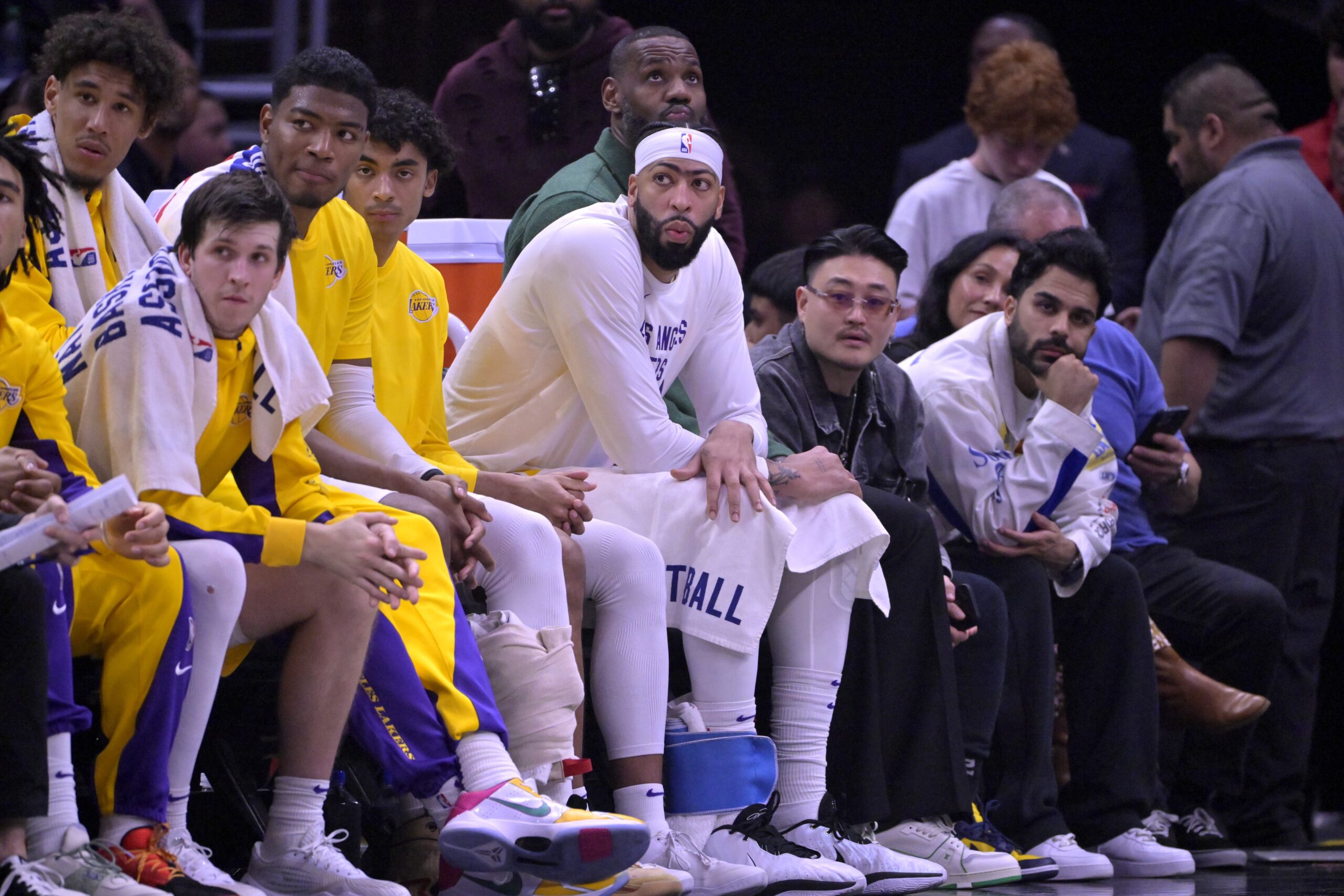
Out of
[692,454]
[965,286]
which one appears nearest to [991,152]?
[965,286]

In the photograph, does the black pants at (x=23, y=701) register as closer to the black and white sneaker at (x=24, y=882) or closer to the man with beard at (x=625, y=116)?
the black and white sneaker at (x=24, y=882)

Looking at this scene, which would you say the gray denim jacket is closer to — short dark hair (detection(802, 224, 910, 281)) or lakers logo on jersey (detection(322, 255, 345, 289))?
short dark hair (detection(802, 224, 910, 281))

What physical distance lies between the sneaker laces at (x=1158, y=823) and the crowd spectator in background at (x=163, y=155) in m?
2.95

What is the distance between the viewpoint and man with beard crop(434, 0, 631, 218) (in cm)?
463

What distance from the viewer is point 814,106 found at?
6836 mm

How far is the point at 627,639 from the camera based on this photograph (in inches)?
129

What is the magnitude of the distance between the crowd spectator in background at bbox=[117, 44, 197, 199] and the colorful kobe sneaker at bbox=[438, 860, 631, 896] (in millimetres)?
2197

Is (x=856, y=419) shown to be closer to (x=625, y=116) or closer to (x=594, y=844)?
(x=625, y=116)

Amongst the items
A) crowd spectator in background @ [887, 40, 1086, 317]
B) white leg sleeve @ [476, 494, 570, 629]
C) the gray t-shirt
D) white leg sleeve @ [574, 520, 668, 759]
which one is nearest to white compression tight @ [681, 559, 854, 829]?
white leg sleeve @ [574, 520, 668, 759]

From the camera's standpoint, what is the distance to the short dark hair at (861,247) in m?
4.07

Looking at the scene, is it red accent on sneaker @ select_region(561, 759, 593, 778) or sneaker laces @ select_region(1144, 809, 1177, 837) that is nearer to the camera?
red accent on sneaker @ select_region(561, 759, 593, 778)

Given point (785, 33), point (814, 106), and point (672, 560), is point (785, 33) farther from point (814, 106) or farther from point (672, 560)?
Answer: point (672, 560)

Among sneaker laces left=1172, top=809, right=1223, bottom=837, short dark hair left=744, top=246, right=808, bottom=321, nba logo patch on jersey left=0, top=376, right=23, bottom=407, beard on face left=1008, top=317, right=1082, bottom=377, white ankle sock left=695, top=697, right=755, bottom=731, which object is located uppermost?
short dark hair left=744, top=246, right=808, bottom=321

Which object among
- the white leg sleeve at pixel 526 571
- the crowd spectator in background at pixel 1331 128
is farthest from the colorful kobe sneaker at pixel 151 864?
the crowd spectator in background at pixel 1331 128
